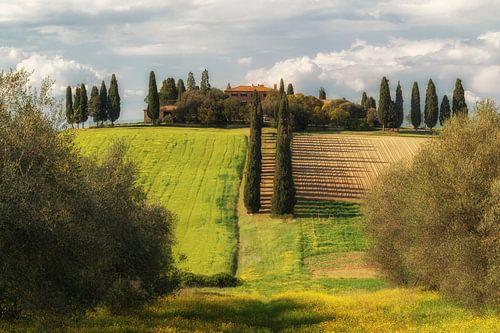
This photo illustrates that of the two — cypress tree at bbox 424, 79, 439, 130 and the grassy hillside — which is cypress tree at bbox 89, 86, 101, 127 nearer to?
the grassy hillside

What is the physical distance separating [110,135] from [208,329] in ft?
328

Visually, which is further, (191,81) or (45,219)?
(191,81)

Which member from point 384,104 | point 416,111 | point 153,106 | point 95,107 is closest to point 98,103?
point 95,107

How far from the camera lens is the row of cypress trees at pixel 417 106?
140125mm

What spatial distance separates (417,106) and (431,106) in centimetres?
455

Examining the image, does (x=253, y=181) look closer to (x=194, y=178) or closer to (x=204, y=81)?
(x=194, y=178)

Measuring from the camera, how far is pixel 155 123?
5571 inches

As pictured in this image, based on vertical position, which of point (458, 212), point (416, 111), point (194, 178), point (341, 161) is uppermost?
point (416, 111)

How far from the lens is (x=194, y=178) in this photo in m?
93.6

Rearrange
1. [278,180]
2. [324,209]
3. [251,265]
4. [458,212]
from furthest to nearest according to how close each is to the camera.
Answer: [324,209], [278,180], [251,265], [458,212]

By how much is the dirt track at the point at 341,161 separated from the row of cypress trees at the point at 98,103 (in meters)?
49.0

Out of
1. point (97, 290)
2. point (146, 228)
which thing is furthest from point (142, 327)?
point (146, 228)

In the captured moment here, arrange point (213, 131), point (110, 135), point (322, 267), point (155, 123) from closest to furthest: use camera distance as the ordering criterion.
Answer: point (322, 267) → point (110, 135) → point (213, 131) → point (155, 123)

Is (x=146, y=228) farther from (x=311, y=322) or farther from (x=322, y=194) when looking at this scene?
(x=322, y=194)
